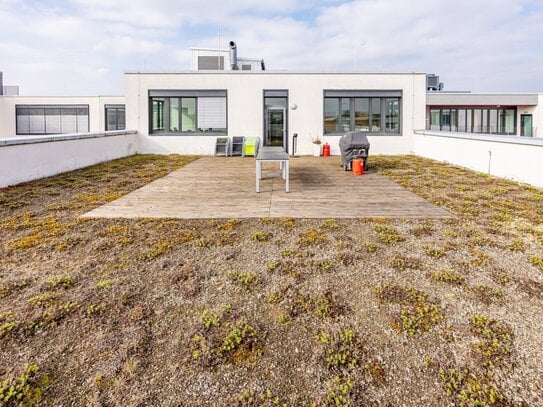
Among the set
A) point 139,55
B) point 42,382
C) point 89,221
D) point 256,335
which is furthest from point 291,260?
point 139,55

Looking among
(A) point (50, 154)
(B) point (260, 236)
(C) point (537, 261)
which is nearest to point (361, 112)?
(A) point (50, 154)

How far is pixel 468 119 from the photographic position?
77.0 feet

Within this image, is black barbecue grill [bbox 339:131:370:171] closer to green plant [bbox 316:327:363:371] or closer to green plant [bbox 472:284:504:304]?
green plant [bbox 472:284:504:304]

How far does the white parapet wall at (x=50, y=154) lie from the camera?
7.82m

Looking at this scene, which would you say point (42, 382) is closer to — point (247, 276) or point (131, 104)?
point (247, 276)

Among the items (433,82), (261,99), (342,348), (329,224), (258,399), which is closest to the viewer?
(258,399)

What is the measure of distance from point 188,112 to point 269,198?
33.1ft

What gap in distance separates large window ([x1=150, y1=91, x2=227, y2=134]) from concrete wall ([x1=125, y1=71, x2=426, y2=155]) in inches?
10.6

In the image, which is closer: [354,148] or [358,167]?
[358,167]

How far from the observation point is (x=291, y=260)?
13.1ft

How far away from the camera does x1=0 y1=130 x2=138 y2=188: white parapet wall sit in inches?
308

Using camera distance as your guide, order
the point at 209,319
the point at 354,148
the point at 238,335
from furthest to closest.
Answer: the point at 354,148 < the point at 209,319 < the point at 238,335

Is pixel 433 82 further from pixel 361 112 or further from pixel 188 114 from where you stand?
pixel 188 114

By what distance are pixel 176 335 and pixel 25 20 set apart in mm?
16014
